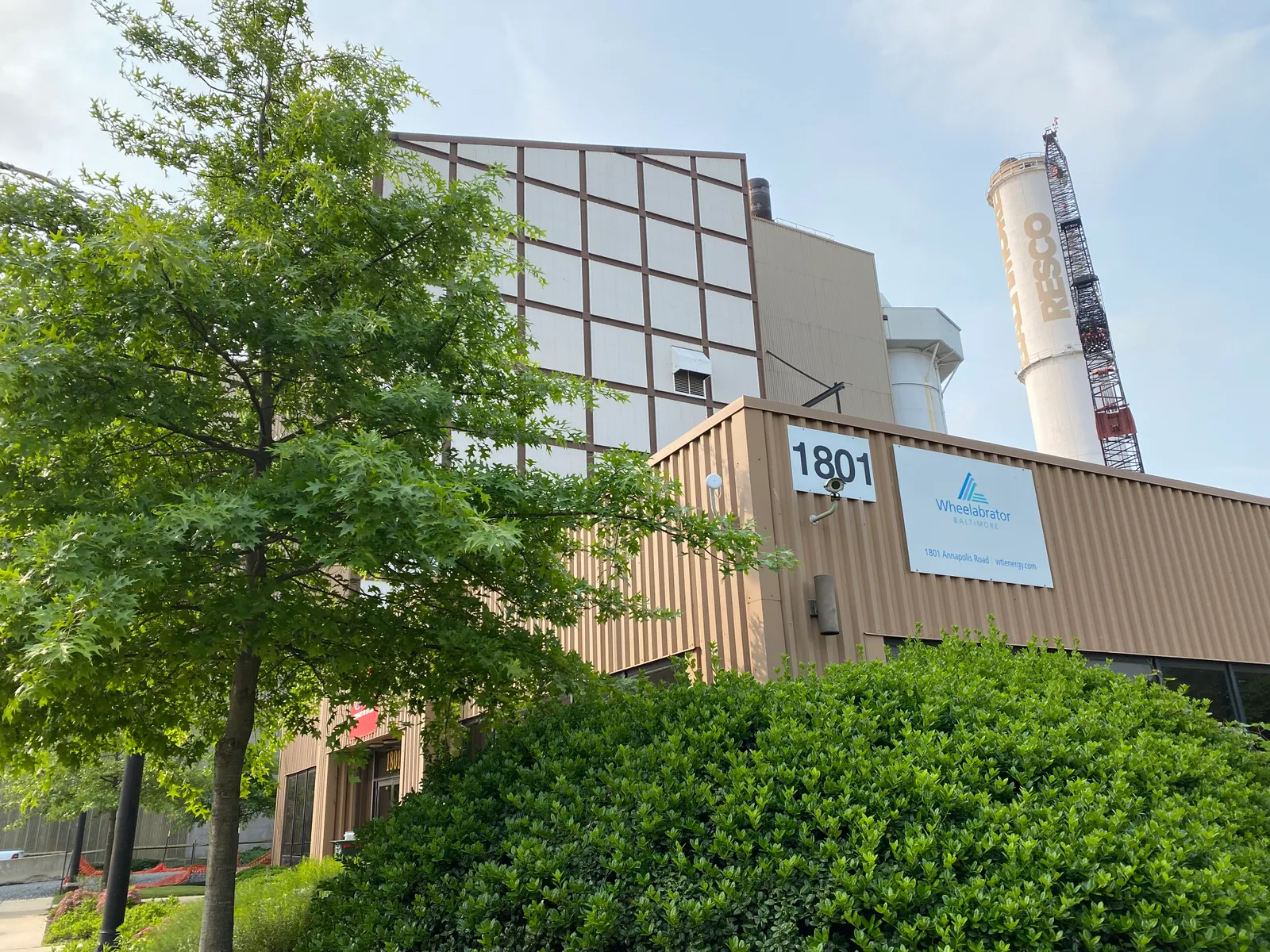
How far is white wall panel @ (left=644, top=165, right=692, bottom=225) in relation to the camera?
27.6 metres

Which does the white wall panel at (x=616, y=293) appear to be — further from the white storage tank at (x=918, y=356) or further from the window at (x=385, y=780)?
the white storage tank at (x=918, y=356)

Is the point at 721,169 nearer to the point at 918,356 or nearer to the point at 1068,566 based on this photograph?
the point at 918,356

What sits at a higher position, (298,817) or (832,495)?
(832,495)

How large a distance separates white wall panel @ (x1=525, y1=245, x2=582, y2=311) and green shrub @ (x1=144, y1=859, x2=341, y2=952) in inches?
629

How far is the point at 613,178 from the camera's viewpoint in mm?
27031

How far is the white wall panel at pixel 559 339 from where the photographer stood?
24.3m

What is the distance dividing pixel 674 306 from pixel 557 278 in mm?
3542

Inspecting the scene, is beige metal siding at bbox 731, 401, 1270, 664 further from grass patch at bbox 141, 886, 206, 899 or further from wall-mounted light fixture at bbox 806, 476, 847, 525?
grass patch at bbox 141, 886, 206, 899

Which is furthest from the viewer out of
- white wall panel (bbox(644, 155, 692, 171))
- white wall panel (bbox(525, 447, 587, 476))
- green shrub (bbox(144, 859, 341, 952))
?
white wall panel (bbox(644, 155, 692, 171))

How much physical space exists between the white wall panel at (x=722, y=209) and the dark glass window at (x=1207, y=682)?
762 inches

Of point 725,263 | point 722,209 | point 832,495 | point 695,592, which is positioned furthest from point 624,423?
point 832,495

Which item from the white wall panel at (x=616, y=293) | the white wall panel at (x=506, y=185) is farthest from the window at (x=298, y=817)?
the white wall panel at (x=506, y=185)

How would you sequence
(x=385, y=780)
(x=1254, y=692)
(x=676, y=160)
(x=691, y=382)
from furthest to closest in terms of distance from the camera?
(x=676, y=160) < (x=691, y=382) < (x=385, y=780) < (x=1254, y=692)

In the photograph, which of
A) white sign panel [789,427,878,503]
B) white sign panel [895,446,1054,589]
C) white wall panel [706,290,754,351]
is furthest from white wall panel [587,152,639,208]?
white sign panel [789,427,878,503]
